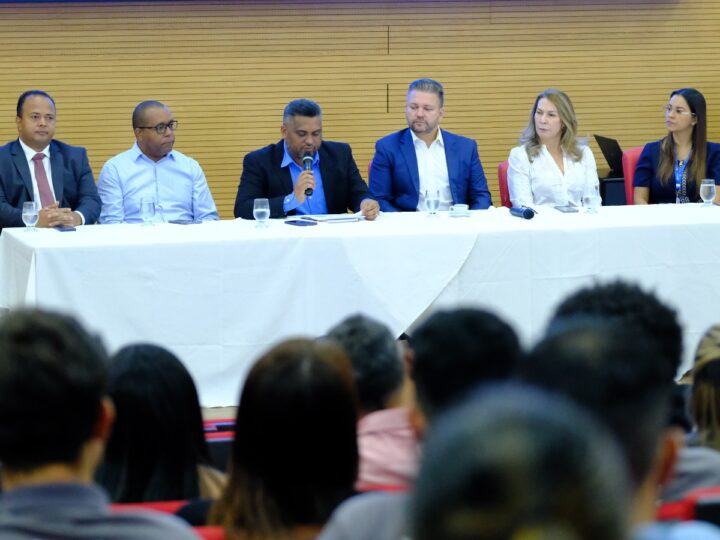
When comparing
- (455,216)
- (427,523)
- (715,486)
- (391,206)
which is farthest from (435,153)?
(427,523)

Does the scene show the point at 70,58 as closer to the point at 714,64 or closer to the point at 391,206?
the point at 391,206

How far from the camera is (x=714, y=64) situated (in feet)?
24.2

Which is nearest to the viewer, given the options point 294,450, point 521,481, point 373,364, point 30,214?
point 521,481

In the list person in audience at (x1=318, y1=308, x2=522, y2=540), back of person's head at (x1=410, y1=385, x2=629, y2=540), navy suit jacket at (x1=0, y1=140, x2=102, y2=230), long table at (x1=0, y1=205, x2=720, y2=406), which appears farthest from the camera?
navy suit jacket at (x1=0, y1=140, x2=102, y2=230)

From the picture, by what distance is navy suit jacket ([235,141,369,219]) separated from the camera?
5156 millimetres

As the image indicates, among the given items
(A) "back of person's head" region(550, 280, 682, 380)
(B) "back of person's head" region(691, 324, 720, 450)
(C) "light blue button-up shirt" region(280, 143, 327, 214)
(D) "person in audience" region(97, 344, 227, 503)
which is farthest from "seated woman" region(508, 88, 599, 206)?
(D) "person in audience" region(97, 344, 227, 503)

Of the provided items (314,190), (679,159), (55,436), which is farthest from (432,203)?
(55,436)

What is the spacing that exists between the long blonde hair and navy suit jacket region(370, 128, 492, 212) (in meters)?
0.29

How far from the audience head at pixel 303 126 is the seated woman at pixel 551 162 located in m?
1.04

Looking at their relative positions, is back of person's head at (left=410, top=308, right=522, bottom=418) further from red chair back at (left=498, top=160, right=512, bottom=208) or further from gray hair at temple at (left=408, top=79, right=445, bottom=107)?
red chair back at (left=498, top=160, right=512, bottom=208)

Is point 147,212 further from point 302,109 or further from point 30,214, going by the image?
point 302,109

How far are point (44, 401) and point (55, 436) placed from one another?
0.04 m

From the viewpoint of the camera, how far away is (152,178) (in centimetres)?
527

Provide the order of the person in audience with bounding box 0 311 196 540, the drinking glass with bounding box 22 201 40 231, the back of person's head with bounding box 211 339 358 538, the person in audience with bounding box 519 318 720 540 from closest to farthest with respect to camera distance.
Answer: the person in audience with bounding box 519 318 720 540 < the person in audience with bounding box 0 311 196 540 < the back of person's head with bounding box 211 339 358 538 < the drinking glass with bounding box 22 201 40 231
